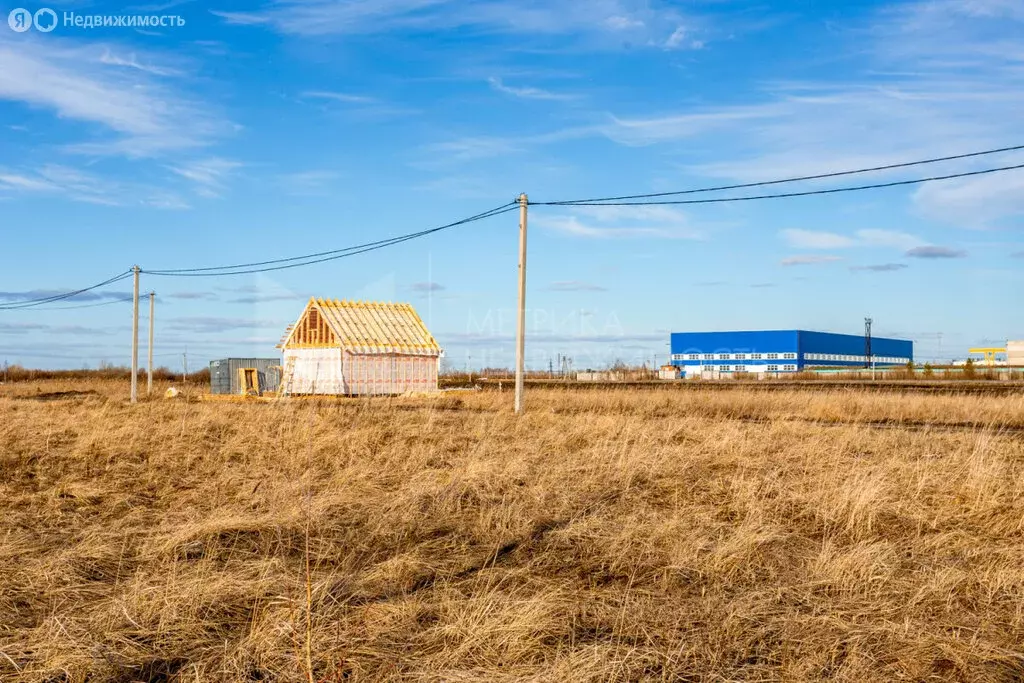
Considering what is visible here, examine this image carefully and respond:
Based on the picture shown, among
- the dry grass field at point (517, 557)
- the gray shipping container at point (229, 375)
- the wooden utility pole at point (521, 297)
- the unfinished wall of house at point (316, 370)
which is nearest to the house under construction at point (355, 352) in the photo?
the unfinished wall of house at point (316, 370)

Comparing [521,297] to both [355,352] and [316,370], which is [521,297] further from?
[316,370]

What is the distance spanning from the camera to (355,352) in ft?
118

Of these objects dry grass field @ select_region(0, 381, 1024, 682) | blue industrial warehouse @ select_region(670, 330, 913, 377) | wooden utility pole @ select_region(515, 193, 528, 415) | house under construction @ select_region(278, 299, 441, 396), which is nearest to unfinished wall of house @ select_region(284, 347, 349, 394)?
house under construction @ select_region(278, 299, 441, 396)

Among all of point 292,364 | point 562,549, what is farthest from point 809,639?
point 292,364

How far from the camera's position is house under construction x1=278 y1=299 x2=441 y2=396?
35.9 m

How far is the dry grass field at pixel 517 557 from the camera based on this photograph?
509 centimetres

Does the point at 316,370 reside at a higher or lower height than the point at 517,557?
higher

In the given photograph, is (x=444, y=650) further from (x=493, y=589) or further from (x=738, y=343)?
(x=738, y=343)

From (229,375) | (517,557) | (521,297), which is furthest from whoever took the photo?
(229,375)

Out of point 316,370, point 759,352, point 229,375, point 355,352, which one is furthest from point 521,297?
point 759,352

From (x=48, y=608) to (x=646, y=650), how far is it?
417 centimetres

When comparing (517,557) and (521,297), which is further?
(521,297)

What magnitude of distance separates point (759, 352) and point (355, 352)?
66148mm

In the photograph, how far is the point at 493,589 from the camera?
6.52 meters
